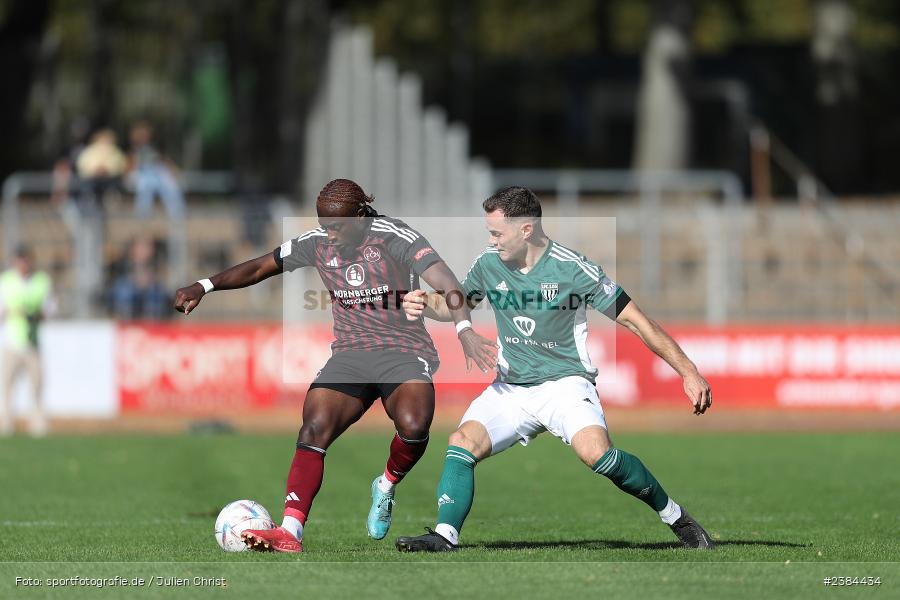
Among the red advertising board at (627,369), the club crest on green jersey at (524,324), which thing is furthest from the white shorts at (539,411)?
the red advertising board at (627,369)

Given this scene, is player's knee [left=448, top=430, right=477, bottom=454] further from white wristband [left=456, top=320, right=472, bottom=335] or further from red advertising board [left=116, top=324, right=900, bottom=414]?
red advertising board [left=116, top=324, right=900, bottom=414]

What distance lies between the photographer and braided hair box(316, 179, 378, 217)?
29.6 feet

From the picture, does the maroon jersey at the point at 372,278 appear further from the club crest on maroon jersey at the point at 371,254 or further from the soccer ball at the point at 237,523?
the soccer ball at the point at 237,523

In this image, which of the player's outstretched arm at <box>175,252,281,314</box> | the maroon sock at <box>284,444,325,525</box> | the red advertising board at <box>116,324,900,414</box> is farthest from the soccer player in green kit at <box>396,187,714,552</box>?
the red advertising board at <box>116,324,900,414</box>

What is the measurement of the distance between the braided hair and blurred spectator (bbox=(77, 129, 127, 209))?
1632cm

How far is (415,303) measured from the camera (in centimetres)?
870

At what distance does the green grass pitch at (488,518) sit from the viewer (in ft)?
25.6

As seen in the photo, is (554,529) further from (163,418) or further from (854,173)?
(854,173)

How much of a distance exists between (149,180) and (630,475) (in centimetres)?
1778

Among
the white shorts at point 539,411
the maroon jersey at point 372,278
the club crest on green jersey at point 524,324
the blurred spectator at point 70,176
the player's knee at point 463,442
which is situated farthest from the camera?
the blurred spectator at point 70,176

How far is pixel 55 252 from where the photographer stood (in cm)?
2420

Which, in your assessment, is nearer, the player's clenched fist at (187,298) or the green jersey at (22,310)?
the player's clenched fist at (187,298)

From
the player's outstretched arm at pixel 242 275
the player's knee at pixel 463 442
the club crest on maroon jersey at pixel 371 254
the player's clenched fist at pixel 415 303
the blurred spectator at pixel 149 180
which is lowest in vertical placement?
the player's knee at pixel 463 442

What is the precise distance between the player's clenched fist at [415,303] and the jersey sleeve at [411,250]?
0.94 feet
